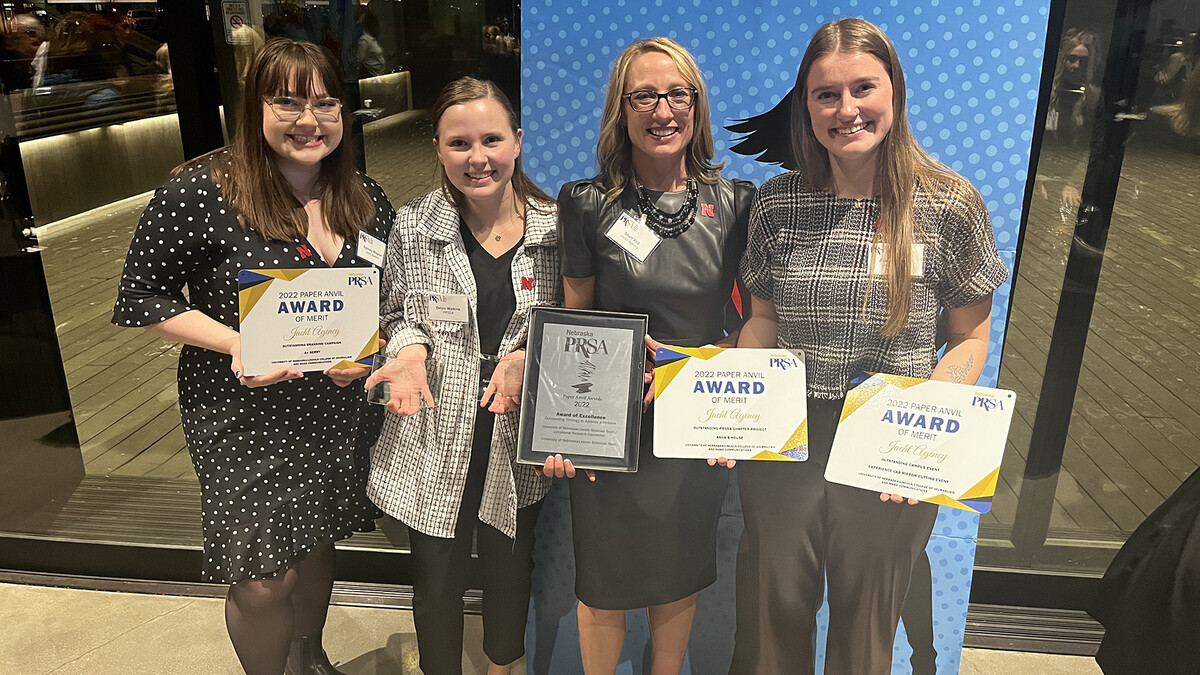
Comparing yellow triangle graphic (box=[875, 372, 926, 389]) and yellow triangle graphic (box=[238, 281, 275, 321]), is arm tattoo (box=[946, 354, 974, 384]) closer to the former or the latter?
yellow triangle graphic (box=[875, 372, 926, 389])

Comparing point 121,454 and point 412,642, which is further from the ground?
point 121,454

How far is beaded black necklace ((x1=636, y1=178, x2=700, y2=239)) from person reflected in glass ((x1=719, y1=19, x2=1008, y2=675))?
153 millimetres

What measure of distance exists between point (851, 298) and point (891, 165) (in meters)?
0.31

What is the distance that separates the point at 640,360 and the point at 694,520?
1.51 ft

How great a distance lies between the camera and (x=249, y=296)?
5.97 feet

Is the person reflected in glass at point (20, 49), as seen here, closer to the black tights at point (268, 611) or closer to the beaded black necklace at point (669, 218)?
the black tights at point (268, 611)

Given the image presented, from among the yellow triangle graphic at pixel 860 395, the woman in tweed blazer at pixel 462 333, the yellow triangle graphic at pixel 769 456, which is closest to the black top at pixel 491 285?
the woman in tweed blazer at pixel 462 333

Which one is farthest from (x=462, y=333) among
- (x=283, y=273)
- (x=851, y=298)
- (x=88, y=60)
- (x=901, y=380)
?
(x=88, y=60)

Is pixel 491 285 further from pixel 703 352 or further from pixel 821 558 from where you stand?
pixel 821 558

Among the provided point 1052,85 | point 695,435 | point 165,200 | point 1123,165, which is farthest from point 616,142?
point 1123,165

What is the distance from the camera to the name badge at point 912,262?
1730 millimetres

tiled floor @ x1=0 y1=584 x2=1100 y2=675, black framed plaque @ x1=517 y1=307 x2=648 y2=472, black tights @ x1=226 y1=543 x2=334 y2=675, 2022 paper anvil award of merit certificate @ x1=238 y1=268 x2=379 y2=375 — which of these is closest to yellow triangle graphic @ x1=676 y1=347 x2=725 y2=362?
black framed plaque @ x1=517 y1=307 x2=648 y2=472

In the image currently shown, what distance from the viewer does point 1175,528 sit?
171cm

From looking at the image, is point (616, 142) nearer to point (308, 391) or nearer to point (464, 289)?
point (464, 289)
